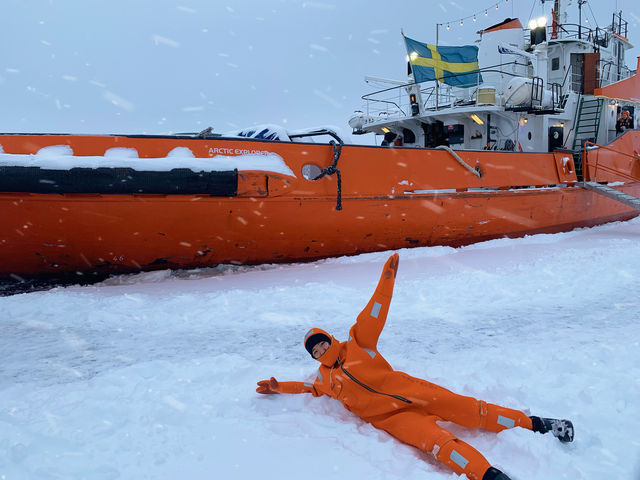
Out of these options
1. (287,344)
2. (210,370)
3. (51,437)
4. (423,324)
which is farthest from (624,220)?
(51,437)

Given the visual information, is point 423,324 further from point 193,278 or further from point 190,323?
point 193,278

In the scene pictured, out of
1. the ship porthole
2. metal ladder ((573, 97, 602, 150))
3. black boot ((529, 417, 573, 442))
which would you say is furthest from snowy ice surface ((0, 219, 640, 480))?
metal ladder ((573, 97, 602, 150))

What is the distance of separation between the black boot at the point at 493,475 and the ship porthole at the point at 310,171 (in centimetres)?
411

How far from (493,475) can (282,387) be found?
1.09m

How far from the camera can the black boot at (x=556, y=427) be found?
199cm

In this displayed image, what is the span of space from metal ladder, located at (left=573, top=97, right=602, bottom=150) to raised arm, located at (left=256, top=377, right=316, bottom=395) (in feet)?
30.6

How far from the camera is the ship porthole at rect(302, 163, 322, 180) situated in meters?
5.46

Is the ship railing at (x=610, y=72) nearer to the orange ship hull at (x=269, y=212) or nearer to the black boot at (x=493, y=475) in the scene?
the orange ship hull at (x=269, y=212)

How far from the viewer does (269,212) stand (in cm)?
525

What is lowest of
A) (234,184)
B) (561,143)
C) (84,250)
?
(84,250)

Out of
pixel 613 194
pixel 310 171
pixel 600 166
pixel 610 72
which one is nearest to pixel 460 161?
pixel 310 171

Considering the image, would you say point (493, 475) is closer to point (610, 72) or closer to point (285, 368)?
point (285, 368)

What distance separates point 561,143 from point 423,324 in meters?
7.61

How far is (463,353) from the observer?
301 centimetres
